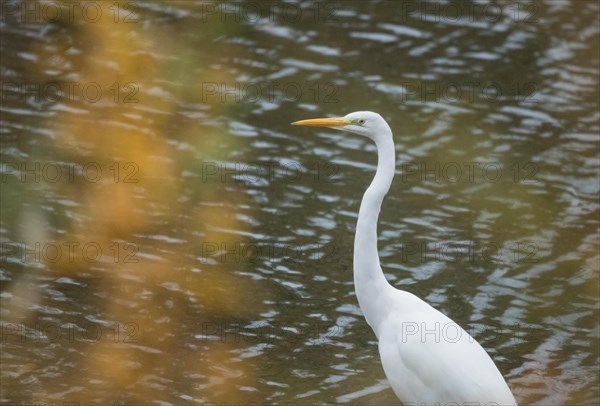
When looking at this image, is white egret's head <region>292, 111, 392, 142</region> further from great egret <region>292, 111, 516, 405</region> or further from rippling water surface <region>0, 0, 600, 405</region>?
rippling water surface <region>0, 0, 600, 405</region>

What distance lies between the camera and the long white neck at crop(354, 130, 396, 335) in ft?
22.0

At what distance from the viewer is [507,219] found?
32.1 ft

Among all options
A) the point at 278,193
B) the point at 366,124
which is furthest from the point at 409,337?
the point at 278,193

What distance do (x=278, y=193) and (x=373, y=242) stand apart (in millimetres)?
3155

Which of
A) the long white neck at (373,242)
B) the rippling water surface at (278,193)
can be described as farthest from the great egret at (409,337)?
the rippling water surface at (278,193)

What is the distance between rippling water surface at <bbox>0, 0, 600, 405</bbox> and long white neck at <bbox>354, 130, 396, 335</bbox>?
0.85 m

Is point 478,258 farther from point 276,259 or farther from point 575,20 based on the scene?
point 575,20

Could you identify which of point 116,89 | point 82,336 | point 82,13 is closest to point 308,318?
point 82,336

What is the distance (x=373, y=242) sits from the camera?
6.82 m

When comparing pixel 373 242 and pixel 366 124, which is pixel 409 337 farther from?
pixel 366 124

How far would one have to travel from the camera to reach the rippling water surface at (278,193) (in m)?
7.89

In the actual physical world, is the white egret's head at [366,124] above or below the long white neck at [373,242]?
above

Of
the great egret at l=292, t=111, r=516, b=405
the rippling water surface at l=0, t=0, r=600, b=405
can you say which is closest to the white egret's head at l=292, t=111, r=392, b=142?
the great egret at l=292, t=111, r=516, b=405

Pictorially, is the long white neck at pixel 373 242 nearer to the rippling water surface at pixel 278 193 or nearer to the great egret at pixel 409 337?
the great egret at pixel 409 337
